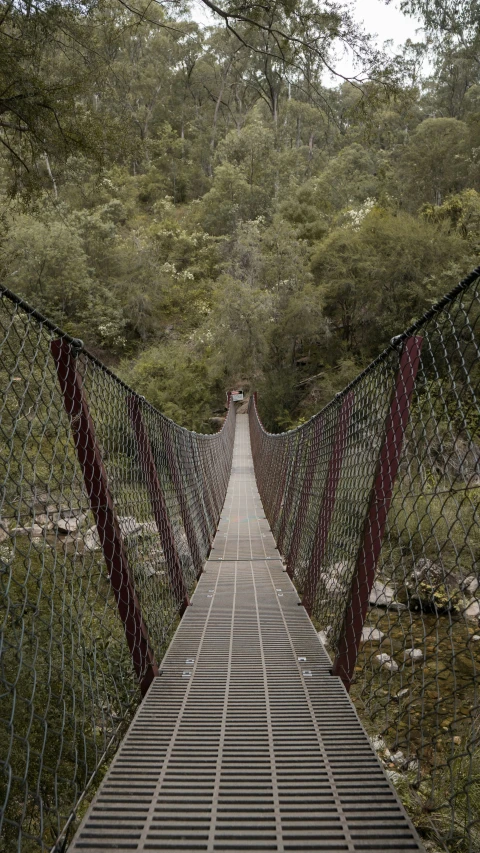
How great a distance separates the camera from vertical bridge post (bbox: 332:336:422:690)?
148 cm

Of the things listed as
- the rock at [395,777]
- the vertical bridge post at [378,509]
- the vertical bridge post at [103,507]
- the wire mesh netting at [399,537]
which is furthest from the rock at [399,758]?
the vertical bridge post at [103,507]

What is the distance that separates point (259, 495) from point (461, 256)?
758 centimetres

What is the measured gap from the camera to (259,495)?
23.1 feet

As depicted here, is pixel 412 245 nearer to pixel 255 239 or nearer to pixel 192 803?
pixel 255 239

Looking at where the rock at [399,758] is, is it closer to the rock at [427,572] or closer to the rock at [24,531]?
the rock at [427,572]

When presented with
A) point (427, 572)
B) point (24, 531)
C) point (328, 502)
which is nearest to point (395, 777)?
point (328, 502)

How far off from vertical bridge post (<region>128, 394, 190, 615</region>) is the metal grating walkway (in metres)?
0.26

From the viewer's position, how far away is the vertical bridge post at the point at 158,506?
2178mm

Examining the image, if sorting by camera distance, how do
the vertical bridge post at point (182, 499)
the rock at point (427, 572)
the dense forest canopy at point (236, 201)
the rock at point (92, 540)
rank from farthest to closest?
the dense forest canopy at point (236, 201) → the vertical bridge post at point (182, 499) → the rock at point (92, 540) → the rock at point (427, 572)

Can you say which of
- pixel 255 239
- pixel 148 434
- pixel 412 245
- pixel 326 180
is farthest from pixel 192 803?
pixel 326 180

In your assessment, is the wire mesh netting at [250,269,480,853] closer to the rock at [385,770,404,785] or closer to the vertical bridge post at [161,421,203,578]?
the rock at [385,770,404,785]

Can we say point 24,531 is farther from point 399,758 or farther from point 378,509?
point 378,509

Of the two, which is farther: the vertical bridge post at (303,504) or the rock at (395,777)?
the vertical bridge post at (303,504)

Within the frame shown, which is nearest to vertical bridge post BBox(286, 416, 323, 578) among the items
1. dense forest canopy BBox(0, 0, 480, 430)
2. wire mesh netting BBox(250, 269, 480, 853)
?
wire mesh netting BBox(250, 269, 480, 853)
